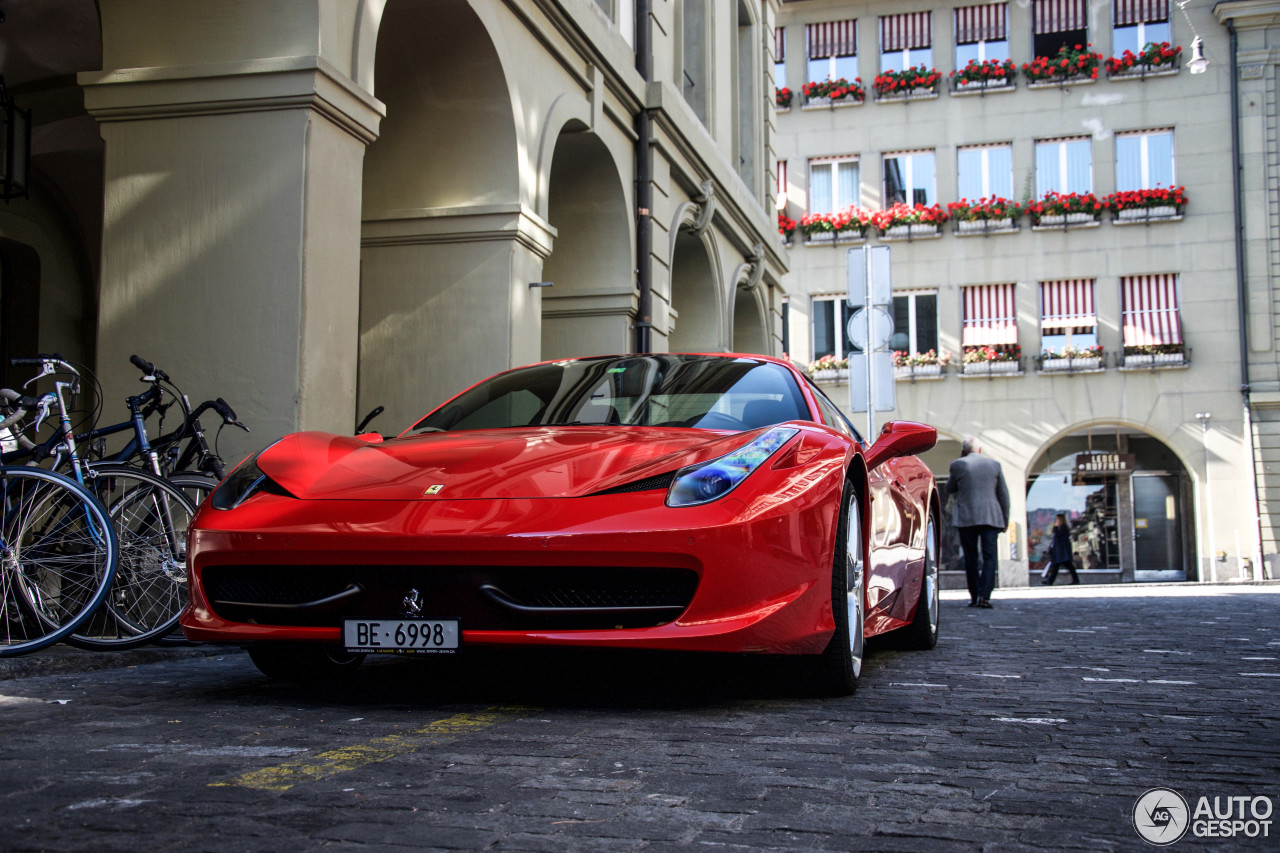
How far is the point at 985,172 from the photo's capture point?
29.1m

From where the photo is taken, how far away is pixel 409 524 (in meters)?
3.62

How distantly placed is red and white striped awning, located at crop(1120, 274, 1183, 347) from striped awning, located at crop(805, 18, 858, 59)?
845 centimetres

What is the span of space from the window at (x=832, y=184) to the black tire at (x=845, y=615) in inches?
1039

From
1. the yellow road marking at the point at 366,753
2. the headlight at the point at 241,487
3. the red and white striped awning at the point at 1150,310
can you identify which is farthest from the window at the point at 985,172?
the yellow road marking at the point at 366,753

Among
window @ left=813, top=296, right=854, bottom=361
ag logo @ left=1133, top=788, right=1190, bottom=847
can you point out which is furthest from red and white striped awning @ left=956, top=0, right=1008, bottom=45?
ag logo @ left=1133, top=788, right=1190, bottom=847

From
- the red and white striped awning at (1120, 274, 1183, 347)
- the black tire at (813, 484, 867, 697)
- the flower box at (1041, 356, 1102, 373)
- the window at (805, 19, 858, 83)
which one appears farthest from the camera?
the window at (805, 19, 858, 83)

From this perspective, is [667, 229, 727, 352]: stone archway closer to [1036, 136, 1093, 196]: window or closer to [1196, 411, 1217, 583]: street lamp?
[1036, 136, 1093, 196]: window

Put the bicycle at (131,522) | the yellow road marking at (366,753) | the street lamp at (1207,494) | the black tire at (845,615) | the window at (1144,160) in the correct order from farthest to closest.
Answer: the window at (1144,160), the street lamp at (1207,494), the bicycle at (131,522), the black tire at (845,615), the yellow road marking at (366,753)

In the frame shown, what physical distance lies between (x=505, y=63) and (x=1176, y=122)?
74.9 feet

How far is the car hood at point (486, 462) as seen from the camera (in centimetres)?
376

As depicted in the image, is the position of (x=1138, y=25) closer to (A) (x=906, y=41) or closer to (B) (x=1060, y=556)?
(A) (x=906, y=41)

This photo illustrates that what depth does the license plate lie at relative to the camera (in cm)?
358

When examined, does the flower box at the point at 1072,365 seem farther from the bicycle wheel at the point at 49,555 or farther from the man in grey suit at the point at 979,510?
the bicycle wheel at the point at 49,555

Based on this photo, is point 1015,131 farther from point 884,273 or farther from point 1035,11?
point 884,273
